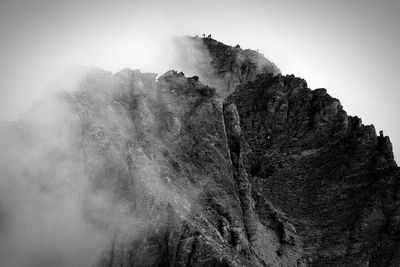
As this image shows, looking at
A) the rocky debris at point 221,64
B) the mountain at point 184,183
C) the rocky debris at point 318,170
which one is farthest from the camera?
the rocky debris at point 221,64

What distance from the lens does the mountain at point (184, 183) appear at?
56.9 m

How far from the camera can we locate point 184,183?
6325 centimetres

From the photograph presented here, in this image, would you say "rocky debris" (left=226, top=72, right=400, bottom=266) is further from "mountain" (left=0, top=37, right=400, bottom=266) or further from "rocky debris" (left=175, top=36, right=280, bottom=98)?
"rocky debris" (left=175, top=36, right=280, bottom=98)

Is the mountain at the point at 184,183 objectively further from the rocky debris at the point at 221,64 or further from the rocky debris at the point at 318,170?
the rocky debris at the point at 221,64

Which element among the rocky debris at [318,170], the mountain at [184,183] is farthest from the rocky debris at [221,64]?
the mountain at [184,183]

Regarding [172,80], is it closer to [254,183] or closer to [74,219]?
[254,183]

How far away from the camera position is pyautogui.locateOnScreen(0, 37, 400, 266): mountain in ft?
187

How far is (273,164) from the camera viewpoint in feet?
250

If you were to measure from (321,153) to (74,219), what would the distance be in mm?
39469

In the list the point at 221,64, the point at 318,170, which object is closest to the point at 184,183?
the point at 318,170

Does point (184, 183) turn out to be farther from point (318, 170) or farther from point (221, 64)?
point (221, 64)

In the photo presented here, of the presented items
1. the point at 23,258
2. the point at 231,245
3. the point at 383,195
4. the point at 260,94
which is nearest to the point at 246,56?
the point at 260,94

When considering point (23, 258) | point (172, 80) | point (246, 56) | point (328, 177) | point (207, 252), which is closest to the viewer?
point (207, 252)

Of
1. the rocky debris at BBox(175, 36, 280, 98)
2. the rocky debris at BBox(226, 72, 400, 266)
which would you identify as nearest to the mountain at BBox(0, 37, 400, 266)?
the rocky debris at BBox(226, 72, 400, 266)
